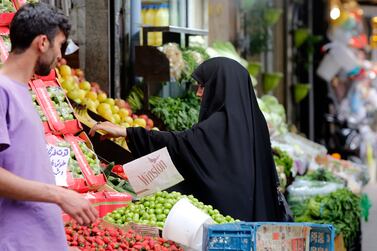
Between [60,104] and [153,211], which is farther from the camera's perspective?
[60,104]

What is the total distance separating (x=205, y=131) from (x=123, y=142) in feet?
4.70

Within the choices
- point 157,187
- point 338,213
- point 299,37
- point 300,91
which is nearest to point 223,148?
point 157,187

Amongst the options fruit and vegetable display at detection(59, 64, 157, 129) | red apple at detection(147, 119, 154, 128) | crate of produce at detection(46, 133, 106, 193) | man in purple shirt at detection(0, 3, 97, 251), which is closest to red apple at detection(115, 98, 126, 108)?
fruit and vegetable display at detection(59, 64, 157, 129)

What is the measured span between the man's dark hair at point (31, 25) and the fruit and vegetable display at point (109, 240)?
66.3 inches

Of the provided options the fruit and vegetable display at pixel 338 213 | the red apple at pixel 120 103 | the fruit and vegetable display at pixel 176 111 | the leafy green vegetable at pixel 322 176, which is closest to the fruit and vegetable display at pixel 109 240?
the red apple at pixel 120 103

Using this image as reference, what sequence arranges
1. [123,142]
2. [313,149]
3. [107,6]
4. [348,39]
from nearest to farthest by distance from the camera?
[123,142]
[107,6]
[313,149]
[348,39]

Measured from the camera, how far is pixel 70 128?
22.0ft

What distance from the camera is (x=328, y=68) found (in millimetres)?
18188

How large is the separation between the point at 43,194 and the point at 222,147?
303cm

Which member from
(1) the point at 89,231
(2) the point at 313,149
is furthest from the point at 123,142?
(2) the point at 313,149

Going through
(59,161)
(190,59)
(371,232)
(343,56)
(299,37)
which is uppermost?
Answer: (190,59)

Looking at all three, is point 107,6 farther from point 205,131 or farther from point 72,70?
point 205,131

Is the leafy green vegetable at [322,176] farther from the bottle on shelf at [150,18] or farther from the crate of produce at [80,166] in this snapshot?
the crate of produce at [80,166]

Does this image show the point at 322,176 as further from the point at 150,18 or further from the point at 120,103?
the point at 120,103
